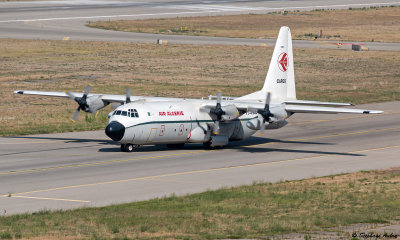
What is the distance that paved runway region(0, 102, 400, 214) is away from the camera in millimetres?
32469

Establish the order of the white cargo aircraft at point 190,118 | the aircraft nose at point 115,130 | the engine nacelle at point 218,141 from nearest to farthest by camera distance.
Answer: the aircraft nose at point 115,130 → the white cargo aircraft at point 190,118 → the engine nacelle at point 218,141

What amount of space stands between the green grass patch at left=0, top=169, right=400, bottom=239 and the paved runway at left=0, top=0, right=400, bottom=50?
75926 mm

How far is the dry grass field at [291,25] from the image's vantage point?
11962 cm

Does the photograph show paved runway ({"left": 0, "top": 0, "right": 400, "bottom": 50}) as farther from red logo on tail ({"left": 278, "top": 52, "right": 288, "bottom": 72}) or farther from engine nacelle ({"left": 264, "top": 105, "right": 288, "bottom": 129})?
engine nacelle ({"left": 264, "top": 105, "right": 288, "bottom": 129})

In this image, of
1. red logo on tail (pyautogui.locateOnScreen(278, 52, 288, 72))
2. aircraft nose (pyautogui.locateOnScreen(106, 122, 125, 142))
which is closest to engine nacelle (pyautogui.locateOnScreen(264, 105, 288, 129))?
red logo on tail (pyautogui.locateOnScreen(278, 52, 288, 72))

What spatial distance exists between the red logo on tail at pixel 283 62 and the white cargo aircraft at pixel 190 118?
2.59 m

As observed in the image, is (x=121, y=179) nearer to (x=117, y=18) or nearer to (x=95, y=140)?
(x=95, y=140)

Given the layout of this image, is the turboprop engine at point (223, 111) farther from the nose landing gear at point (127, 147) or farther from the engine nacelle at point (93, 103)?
the engine nacelle at point (93, 103)

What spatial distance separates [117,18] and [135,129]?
92003mm

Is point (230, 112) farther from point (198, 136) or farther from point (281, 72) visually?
point (281, 72)

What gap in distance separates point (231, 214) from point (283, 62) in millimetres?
23059

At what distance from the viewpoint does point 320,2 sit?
531ft

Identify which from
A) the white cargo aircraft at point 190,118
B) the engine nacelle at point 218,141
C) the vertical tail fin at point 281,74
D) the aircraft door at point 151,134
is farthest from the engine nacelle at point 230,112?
the vertical tail fin at point 281,74

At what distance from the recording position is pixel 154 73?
8581 centimetres
